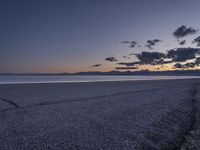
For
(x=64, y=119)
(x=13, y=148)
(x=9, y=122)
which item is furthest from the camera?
(x=64, y=119)

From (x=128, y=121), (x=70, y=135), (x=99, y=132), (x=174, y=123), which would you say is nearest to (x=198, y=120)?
(x=174, y=123)

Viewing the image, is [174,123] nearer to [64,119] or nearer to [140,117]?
[140,117]

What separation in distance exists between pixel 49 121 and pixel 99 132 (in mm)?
1141

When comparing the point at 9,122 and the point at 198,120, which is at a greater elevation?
the point at 9,122

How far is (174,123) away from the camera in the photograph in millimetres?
4762

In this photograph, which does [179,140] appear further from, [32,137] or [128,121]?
[32,137]

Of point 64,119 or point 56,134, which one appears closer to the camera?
point 56,134

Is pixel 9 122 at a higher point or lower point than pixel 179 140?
higher

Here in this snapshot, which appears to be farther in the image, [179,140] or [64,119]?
[64,119]

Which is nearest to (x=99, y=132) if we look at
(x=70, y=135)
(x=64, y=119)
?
(x=70, y=135)

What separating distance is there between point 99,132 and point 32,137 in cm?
99

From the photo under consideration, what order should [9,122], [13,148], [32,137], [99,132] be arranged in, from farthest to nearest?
[9,122] → [99,132] → [32,137] → [13,148]

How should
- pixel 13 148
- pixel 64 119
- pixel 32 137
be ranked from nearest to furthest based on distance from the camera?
1. pixel 13 148
2. pixel 32 137
3. pixel 64 119

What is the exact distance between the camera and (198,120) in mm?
5047
